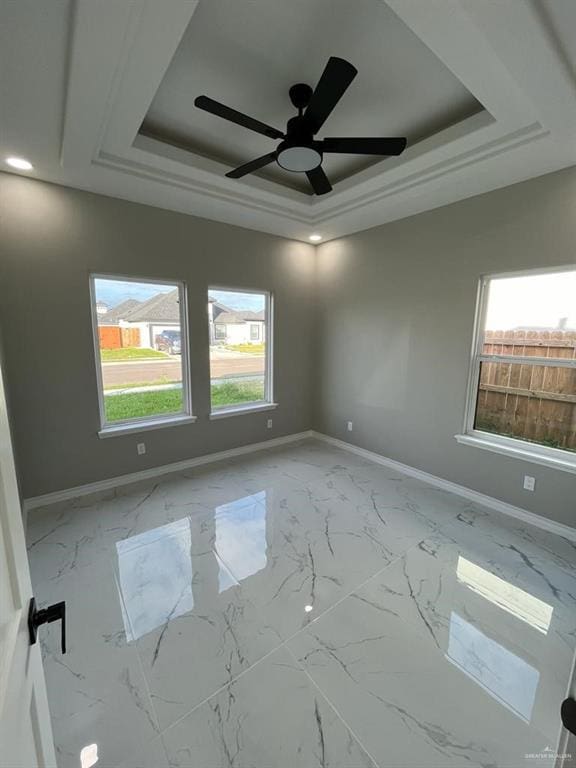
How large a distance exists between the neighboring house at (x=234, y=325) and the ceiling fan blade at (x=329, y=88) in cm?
218

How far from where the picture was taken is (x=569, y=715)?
0.56 m

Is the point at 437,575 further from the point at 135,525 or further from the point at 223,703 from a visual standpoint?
the point at 135,525

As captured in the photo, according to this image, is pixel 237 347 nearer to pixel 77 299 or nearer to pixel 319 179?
pixel 77 299

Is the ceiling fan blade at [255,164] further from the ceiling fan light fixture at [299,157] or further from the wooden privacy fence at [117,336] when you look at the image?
the wooden privacy fence at [117,336]

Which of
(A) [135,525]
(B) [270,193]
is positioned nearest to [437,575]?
(A) [135,525]

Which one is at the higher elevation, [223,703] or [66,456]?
[66,456]

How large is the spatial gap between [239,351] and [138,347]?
1.16 metres

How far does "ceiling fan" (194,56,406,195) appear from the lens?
163 centimetres

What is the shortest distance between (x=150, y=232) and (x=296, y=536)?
3.01 m

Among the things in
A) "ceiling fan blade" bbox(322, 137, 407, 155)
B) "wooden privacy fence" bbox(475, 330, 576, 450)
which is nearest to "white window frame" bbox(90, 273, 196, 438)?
"ceiling fan blade" bbox(322, 137, 407, 155)

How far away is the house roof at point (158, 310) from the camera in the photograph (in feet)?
10.7

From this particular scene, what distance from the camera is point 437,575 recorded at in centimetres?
212

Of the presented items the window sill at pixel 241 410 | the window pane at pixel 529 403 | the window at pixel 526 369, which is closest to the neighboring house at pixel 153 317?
the window sill at pixel 241 410

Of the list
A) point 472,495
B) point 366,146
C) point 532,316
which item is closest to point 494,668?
point 472,495
